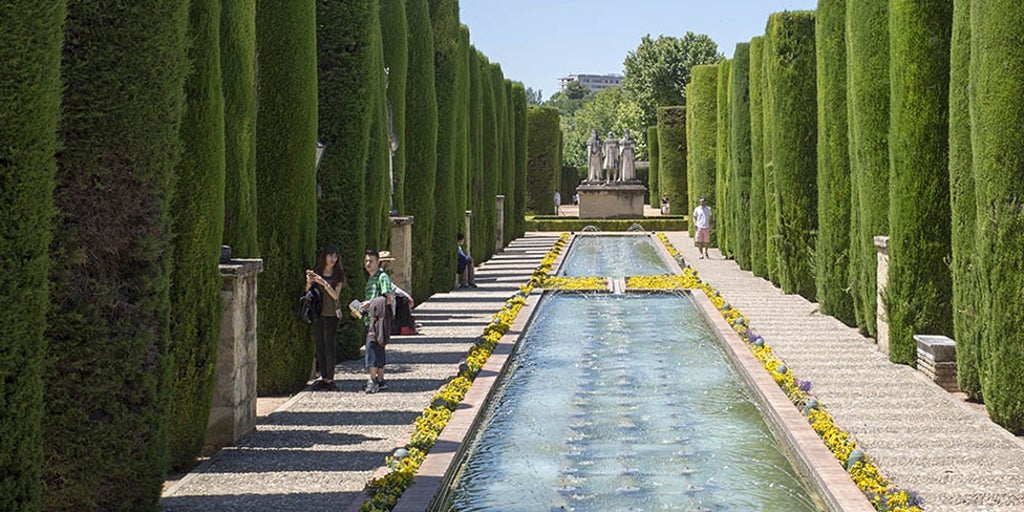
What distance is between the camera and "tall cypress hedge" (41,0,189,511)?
771 cm

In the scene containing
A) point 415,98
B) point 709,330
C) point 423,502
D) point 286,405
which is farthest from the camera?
point 415,98

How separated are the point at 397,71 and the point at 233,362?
921cm

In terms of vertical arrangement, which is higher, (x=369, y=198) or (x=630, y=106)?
(x=630, y=106)

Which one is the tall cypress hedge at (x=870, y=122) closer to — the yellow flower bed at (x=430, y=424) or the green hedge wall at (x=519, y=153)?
the yellow flower bed at (x=430, y=424)

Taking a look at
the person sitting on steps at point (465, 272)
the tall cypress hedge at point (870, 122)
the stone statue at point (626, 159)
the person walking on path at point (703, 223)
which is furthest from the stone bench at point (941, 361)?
the stone statue at point (626, 159)

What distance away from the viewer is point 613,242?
142ft

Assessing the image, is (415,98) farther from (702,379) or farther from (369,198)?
(702,379)

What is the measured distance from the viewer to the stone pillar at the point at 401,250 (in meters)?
19.6

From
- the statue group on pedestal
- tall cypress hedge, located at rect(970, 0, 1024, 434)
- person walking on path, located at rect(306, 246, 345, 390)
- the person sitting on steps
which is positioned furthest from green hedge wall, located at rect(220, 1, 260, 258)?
the statue group on pedestal

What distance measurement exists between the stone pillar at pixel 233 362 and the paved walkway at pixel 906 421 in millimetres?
4964

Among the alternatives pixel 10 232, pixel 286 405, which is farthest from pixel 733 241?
pixel 10 232

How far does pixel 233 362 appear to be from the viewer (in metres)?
10.8

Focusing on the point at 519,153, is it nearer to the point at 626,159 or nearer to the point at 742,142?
the point at 626,159

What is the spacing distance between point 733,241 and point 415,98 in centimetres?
1247
